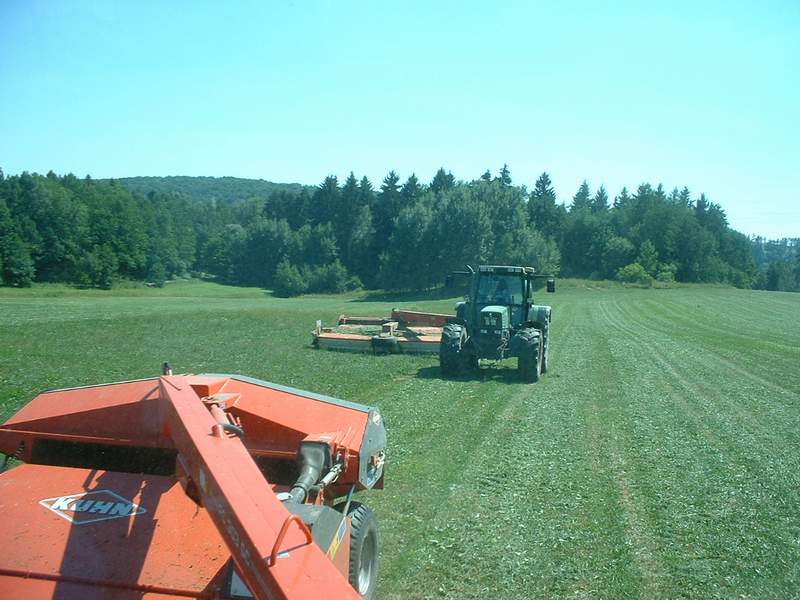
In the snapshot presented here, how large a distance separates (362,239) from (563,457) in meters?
71.3

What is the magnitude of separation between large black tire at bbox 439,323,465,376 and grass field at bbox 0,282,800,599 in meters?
0.33

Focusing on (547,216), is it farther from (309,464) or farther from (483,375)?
(309,464)

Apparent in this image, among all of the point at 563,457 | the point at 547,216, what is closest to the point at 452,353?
the point at 563,457

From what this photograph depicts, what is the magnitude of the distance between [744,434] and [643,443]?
199 centimetres

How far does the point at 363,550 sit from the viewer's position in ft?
14.9

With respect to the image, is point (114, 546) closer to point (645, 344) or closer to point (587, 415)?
point (587, 415)

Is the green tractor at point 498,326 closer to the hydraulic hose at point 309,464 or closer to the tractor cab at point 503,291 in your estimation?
the tractor cab at point 503,291

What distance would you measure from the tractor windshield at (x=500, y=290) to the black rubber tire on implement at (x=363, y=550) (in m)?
11.8

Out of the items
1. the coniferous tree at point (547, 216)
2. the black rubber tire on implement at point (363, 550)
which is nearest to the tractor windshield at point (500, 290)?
the black rubber tire on implement at point (363, 550)

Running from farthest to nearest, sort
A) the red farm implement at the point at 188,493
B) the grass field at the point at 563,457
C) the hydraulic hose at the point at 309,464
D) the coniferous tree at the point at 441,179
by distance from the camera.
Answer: the coniferous tree at the point at 441,179 < the grass field at the point at 563,457 < the hydraulic hose at the point at 309,464 < the red farm implement at the point at 188,493

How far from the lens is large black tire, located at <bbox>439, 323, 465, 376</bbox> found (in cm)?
1494

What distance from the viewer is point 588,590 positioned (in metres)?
5.20

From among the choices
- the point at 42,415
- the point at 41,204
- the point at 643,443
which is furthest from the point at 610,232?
the point at 42,415

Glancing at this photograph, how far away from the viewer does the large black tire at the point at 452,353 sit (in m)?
14.9
